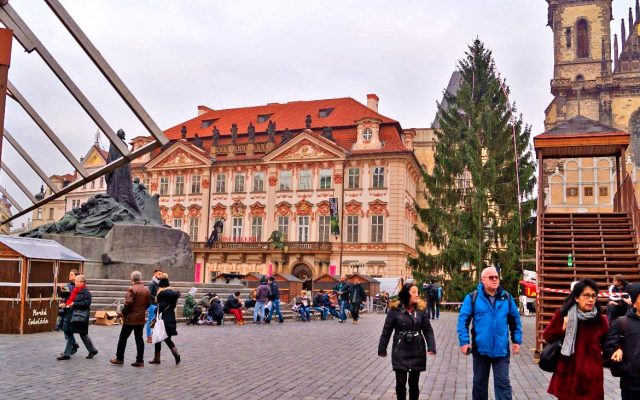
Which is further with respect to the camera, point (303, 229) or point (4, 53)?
point (303, 229)

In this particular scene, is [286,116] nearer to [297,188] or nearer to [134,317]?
[297,188]

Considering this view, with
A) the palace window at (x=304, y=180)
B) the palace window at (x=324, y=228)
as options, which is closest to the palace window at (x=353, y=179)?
the palace window at (x=324, y=228)

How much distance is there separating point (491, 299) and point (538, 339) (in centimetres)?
721

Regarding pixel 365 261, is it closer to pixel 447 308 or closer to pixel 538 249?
pixel 447 308

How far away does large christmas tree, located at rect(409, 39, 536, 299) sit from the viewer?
105ft

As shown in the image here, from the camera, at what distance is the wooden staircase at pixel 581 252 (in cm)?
1440

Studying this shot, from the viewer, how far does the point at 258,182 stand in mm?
52750

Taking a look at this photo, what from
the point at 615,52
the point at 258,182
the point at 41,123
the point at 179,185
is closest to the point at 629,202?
the point at 41,123

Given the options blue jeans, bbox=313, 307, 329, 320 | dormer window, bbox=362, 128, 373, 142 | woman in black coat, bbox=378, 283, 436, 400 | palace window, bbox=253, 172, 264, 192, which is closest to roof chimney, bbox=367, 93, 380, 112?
dormer window, bbox=362, 128, 373, 142

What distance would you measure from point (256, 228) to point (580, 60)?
37.3 metres

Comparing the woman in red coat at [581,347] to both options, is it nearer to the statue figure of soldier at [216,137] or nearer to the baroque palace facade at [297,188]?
the baroque palace facade at [297,188]

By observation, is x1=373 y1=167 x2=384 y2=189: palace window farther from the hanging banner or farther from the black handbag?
the black handbag

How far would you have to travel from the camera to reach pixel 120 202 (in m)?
20.6

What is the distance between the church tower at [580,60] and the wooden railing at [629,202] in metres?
46.5
